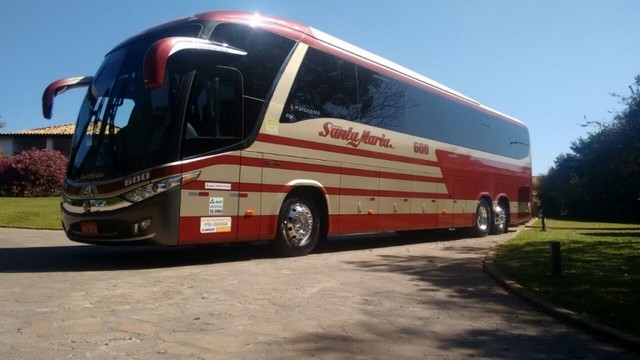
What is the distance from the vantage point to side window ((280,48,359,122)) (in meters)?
8.96

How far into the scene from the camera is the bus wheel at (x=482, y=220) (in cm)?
1568

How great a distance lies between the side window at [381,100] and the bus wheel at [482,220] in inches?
207

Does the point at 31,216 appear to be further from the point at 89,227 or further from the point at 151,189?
the point at 151,189

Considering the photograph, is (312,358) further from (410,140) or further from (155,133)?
(410,140)

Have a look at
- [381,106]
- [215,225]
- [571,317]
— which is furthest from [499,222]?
[571,317]

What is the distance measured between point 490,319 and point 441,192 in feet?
27.4

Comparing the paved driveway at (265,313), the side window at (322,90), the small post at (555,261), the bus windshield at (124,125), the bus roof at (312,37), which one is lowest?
the paved driveway at (265,313)

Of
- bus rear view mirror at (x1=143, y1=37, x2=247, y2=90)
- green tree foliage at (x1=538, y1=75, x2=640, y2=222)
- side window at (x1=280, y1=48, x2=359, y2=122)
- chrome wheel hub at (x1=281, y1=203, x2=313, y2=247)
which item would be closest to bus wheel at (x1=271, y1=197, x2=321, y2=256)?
chrome wheel hub at (x1=281, y1=203, x2=313, y2=247)

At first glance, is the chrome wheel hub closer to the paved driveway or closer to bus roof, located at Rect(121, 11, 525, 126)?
the paved driveway

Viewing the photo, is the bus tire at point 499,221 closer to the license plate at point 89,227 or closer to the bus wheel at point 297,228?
the bus wheel at point 297,228

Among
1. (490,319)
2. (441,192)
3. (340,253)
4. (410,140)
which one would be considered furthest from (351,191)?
(490,319)

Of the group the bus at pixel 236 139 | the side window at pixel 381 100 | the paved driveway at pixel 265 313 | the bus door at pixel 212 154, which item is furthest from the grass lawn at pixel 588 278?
the bus door at pixel 212 154

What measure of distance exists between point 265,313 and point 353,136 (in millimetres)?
5802

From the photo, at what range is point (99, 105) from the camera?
26.2ft
